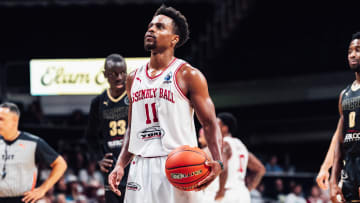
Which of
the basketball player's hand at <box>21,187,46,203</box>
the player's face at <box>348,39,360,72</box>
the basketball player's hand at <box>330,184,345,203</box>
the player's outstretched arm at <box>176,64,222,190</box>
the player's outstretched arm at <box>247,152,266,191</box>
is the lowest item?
the player's outstretched arm at <box>247,152,266,191</box>

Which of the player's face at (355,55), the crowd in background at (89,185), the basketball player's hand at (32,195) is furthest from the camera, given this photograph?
the crowd in background at (89,185)

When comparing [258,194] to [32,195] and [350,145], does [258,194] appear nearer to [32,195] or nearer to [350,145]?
[32,195]

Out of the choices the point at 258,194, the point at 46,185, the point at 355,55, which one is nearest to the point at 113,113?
the point at 46,185

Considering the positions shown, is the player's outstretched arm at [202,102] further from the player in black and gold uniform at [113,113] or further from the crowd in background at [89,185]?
the crowd in background at [89,185]

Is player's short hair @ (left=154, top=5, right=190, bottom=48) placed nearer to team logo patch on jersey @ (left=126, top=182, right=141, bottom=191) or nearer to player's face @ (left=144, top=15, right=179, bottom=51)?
player's face @ (left=144, top=15, right=179, bottom=51)

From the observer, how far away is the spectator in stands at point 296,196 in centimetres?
1045

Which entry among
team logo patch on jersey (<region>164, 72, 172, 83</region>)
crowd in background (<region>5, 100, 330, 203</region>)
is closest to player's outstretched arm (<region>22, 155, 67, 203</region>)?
crowd in background (<region>5, 100, 330, 203</region>)

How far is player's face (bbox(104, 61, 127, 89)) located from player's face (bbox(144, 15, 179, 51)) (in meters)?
1.78

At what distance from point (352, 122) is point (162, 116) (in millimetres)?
1832

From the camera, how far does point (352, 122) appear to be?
462 centimetres

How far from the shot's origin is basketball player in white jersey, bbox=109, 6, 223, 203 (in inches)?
139

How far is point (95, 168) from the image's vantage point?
1449 cm

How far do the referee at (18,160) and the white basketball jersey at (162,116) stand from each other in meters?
2.37

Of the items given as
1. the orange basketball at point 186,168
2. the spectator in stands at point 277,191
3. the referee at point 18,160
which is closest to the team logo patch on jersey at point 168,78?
the orange basketball at point 186,168
